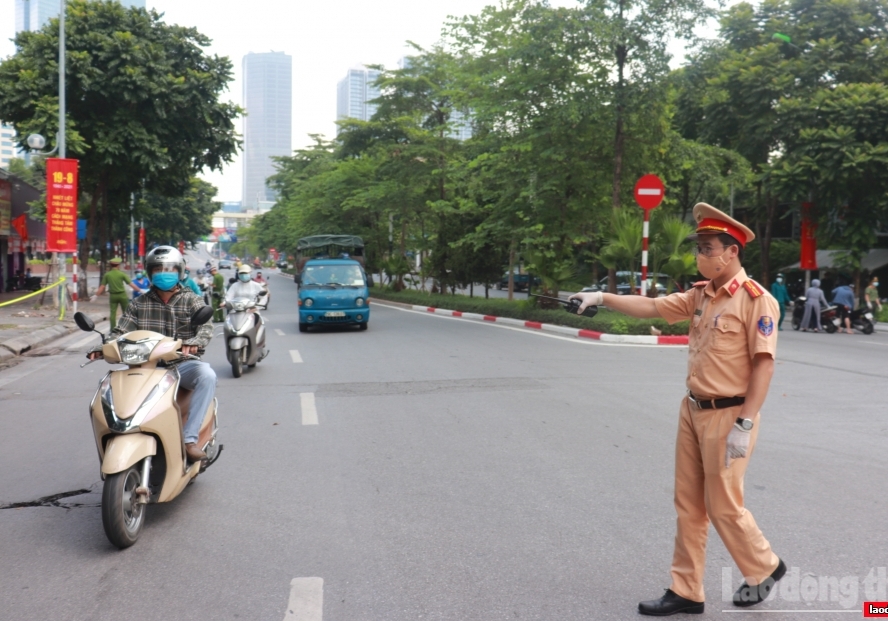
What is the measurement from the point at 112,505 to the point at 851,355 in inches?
553

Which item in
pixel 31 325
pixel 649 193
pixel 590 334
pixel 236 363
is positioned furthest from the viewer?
pixel 31 325

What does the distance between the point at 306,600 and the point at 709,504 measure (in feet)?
6.07

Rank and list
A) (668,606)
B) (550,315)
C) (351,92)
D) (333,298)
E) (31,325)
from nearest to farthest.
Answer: (668,606) → (31,325) → (333,298) → (550,315) → (351,92)

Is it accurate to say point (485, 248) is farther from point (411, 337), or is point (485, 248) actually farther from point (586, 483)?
point (586, 483)

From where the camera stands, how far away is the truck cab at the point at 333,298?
19.0 meters

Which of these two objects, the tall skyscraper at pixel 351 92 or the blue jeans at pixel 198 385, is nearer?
the blue jeans at pixel 198 385

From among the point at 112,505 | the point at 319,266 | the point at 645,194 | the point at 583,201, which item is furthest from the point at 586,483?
the point at 583,201

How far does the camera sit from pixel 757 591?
11.8 ft

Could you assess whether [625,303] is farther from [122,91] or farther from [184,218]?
[184,218]

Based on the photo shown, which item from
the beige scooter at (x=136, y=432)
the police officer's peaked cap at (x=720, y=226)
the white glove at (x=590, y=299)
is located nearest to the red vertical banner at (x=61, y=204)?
the beige scooter at (x=136, y=432)

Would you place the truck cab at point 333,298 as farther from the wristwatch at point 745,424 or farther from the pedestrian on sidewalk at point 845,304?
the wristwatch at point 745,424

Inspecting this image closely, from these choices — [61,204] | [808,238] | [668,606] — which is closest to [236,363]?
[668,606]

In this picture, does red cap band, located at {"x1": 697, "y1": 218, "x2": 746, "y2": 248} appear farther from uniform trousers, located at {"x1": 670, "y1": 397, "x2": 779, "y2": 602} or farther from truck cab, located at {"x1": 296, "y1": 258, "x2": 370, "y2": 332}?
truck cab, located at {"x1": 296, "y1": 258, "x2": 370, "y2": 332}

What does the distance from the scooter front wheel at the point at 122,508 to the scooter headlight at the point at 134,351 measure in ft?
1.94
